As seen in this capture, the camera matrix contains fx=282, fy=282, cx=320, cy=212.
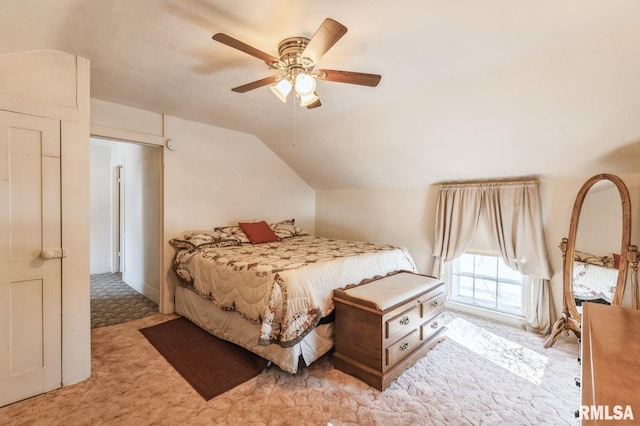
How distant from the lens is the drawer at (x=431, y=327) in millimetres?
2381

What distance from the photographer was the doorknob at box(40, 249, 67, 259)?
6.10 feet

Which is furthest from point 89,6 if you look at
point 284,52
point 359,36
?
point 359,36

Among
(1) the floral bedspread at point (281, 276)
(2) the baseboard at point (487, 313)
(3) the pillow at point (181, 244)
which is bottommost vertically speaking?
(2) the baseboard at point (487, 313)

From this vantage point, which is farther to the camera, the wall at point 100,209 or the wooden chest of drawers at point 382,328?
the wall at point 100,209

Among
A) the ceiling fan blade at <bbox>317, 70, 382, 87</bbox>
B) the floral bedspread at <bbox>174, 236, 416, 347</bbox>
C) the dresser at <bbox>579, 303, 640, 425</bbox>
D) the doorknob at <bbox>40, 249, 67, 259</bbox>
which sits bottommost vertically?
the floral bedspread at <bbox>174, 236, 416, 347</bbox>

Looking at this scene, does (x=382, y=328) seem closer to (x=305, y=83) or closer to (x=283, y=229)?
(x=305, y=83)

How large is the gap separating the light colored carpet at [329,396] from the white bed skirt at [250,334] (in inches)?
5.4

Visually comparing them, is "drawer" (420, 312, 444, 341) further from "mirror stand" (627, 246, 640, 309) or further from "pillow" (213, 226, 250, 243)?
"pillow" (213, 226, 250, 243)

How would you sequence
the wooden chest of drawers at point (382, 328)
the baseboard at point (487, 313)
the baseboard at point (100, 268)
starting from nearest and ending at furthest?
the wooden chest of drawers at point (382, 328)
the baseboard at point (487, 313)
the baseboard at point (100, 268)

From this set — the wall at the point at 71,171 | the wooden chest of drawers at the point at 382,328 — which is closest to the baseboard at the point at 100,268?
the wall at the point at 71,171

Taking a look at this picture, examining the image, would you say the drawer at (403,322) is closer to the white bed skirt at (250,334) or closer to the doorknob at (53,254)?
the white bed skirt at (250,334)

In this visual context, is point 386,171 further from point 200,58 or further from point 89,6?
point 89,6

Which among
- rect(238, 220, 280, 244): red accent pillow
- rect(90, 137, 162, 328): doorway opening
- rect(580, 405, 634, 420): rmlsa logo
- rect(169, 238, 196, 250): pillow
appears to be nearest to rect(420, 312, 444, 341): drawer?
rect(580, 405, 634, 420): rmlsa logo

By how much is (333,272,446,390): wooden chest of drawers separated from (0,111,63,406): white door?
1983 millimetres
